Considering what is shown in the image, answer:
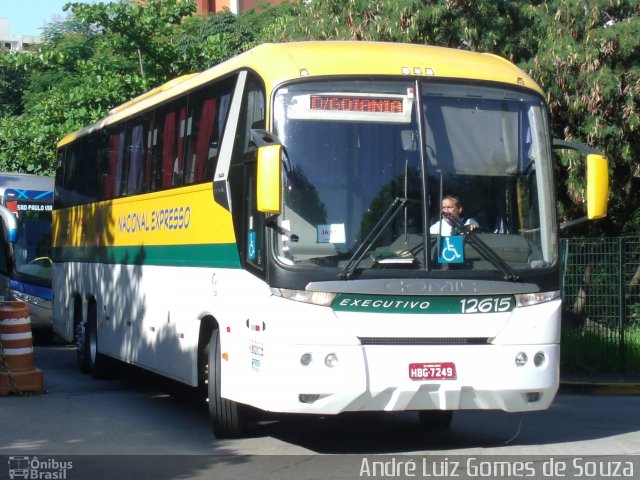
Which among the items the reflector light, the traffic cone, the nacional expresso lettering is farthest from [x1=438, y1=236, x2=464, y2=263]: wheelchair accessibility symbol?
the traffic cone

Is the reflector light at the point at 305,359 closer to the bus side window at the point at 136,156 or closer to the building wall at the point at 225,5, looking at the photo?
the bus side window at the point at 136,156

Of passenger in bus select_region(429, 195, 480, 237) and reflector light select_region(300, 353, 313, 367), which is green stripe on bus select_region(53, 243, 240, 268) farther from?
passenger in bus select_region(429, 195, 480, 237)

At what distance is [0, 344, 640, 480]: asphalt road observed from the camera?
9.28m

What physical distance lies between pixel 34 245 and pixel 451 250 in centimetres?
1637

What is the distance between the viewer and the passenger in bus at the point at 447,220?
9180 millimetres

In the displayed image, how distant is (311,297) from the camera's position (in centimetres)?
895

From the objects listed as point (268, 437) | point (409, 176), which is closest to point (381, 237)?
point (409, 176)

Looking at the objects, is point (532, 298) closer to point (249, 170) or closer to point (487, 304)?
point (487, 304)

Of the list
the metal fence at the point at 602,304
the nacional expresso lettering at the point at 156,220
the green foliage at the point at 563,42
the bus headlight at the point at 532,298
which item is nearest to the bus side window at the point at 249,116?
the nacional expresso lettering at the point at 156,220

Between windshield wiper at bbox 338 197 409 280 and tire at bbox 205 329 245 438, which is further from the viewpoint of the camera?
tire at bbox 205 329 245 438

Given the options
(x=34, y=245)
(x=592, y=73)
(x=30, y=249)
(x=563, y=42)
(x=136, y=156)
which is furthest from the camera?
(x=34, y=245)

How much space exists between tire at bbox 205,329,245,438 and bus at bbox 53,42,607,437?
0.02 m

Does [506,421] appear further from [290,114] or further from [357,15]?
[357,15]

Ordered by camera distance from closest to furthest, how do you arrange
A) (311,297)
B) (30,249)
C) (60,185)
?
(311,297)
(60,185)
(30,249)
